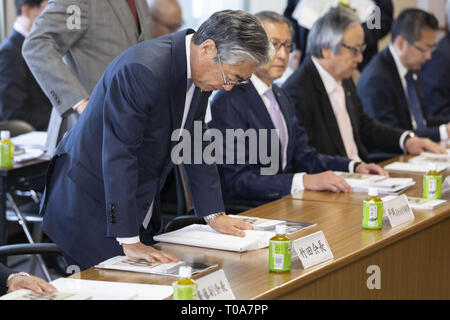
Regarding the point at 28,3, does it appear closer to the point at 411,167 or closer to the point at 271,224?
the point at 411,167

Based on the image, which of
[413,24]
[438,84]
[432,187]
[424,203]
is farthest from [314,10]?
[424,203]

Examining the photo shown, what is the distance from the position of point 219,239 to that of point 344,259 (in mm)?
380

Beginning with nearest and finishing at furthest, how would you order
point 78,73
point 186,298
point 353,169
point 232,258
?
point 186,298 → point 232,258 → point 78,73 → point 353,169

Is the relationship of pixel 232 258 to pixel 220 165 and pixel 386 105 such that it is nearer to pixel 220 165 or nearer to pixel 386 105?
pixel 220 165

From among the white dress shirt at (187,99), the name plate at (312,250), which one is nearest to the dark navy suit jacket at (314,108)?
the white dress shirt at (187,99)

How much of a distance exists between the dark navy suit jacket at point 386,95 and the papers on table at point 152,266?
118 inches

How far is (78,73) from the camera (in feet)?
10.3

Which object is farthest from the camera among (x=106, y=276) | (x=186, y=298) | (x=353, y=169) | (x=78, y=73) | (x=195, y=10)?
(x=195, y=10)

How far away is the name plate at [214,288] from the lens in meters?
1.59

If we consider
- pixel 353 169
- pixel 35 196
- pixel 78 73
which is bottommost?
pixel 35 196

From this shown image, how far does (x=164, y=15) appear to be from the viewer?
3889 millimetres

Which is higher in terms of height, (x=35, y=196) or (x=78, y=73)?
(x=78, y=73)

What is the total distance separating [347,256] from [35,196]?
282 centimetres
